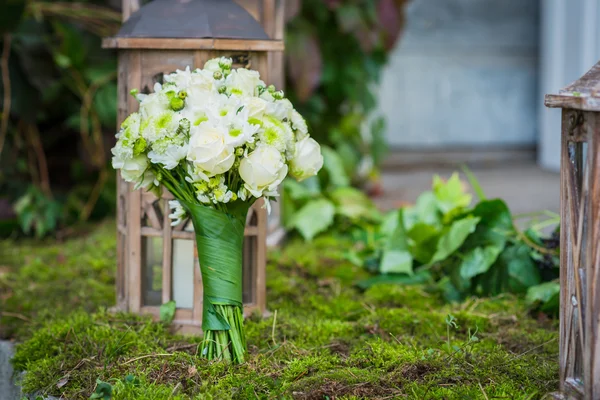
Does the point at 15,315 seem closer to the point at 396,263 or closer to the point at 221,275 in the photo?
the point at 221,275

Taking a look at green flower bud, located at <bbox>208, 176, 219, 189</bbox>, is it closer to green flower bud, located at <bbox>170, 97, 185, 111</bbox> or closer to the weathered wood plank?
green flower bud, located at <bbox>170, 97, 185, 111</bbox>

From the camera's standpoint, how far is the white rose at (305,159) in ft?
6.93

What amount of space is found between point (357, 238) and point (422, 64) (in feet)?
9.59

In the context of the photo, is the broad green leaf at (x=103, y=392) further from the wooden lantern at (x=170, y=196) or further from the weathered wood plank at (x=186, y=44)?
the weathered wood plank at (x=186, y=44)

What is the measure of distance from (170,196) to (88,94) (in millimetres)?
1979

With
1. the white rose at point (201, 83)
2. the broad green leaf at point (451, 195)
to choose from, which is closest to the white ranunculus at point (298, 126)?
the white rose at point (201, 83)

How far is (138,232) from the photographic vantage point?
2568mm

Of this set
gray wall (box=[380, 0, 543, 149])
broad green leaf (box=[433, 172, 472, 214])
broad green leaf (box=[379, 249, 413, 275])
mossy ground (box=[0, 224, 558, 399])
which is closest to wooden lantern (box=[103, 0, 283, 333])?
mossy ground (box=[0, 224, 558, 399])

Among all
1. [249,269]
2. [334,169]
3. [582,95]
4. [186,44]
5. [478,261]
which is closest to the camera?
[582,95]

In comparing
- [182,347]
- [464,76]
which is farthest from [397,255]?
[464,76]

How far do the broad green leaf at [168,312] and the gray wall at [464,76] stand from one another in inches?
172

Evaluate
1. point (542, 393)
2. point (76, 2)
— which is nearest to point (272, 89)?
point (542, 393)

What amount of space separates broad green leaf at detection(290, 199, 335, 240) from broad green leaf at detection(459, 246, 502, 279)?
1175 millimetres

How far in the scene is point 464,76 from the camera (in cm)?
666
